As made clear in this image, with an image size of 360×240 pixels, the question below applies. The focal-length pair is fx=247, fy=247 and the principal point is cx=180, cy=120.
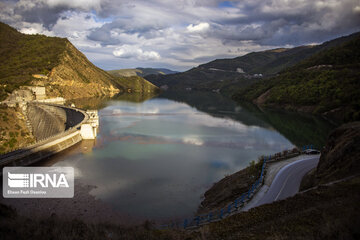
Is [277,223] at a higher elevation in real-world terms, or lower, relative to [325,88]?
lower

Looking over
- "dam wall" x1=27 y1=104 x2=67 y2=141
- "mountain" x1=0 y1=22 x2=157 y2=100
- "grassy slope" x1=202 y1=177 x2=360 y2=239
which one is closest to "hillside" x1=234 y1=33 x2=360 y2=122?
"grassy slope" x1=202 y1=177 x2=360 y2=239

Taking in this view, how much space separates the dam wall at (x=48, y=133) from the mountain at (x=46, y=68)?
21572 mm

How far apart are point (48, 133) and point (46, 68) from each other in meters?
82.9

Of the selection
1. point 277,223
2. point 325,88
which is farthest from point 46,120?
point 325,88

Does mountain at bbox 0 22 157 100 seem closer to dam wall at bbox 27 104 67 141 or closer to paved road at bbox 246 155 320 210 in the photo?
Result: dam wall at bbox 27 104 67 141

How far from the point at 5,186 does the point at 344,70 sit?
103 metres

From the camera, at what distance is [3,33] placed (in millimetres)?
150125

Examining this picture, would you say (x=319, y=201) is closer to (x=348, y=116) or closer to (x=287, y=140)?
(x=287, y=140)

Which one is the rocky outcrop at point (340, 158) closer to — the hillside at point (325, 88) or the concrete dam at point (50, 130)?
the concrete dam at point (50, 130)

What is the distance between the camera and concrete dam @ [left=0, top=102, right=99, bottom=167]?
3120 centimetres

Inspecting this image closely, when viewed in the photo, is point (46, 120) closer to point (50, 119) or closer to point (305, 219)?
point (50, 119)

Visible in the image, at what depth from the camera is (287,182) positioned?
1998cm

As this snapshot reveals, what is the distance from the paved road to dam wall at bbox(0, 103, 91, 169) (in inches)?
1100

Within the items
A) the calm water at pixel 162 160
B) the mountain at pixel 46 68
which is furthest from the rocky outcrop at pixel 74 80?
the calm water at pixel 162 160
